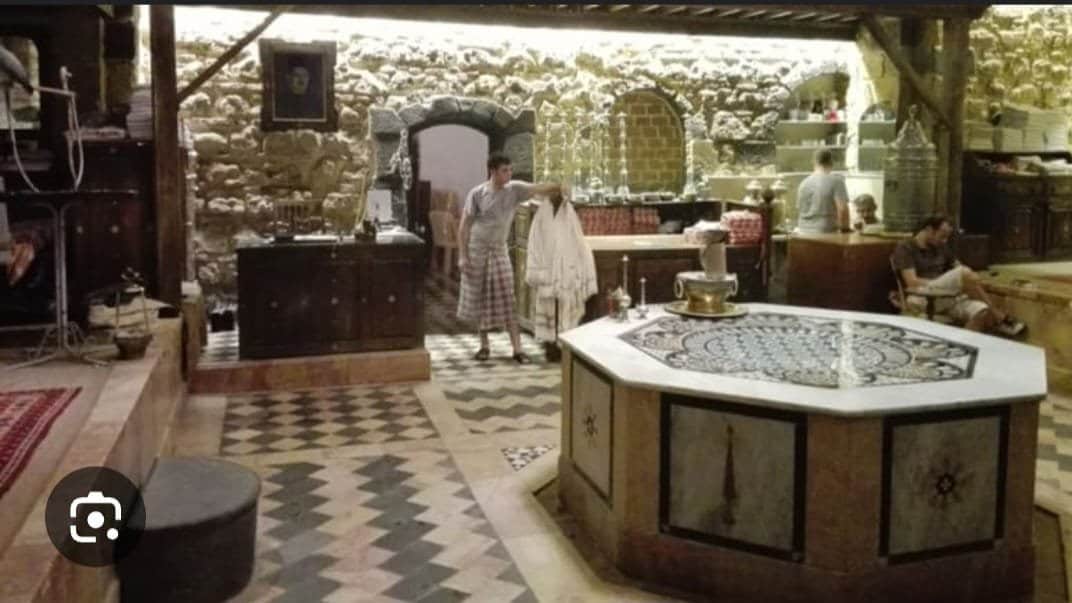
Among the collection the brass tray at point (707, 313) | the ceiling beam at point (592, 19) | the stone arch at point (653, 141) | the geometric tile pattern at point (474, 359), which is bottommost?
the geometric tile pattern at point (474, 359)

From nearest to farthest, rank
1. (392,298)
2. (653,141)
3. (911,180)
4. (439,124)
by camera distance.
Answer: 1. (392,298)
2. (911,180)
3. (439,124)
4. (653,141)

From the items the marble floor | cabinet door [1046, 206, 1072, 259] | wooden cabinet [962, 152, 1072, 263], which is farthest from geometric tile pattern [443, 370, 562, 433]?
cabinet door [1046, 206, 1072, 259]

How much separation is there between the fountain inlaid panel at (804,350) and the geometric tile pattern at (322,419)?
6.21 ft

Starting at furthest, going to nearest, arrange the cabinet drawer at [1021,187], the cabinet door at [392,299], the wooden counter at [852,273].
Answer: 1. the cabinet drawer at [1021,187]
2. the wooden counter at [852,273]
3. the cabinet door at [392,299]

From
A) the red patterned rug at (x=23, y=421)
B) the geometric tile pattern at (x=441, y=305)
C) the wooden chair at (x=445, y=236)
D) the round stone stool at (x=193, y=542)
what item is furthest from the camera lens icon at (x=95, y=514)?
the wooden chair at (x=445, y=236)

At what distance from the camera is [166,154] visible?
6848mm

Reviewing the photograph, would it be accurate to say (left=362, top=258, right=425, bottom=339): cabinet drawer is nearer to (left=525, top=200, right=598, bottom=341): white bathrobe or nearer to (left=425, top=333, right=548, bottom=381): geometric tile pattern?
(left=425, top=333, right=548, bottom=381): geometric tile pattern

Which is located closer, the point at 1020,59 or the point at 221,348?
the point at 221,348

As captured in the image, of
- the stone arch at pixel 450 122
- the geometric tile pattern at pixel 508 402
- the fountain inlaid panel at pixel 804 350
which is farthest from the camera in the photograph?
the stone arch at pixel 450 122

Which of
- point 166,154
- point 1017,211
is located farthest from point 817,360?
point 1017,211

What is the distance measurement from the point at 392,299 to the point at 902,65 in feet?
17.5

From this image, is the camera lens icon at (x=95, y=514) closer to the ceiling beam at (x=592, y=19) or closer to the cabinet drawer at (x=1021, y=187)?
the ceiling beam at (x=592, y=19)

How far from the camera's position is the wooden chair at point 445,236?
12742mm

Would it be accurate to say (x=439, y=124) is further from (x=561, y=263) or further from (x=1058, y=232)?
(x=1058, y=232)
